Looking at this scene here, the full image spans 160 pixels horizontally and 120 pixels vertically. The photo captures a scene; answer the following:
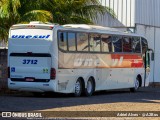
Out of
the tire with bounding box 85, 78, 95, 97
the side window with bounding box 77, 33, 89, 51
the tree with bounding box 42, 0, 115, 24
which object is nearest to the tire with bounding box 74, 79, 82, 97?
the tire with bounding box 85, 78, 95, 97

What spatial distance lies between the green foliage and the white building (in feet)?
23.3

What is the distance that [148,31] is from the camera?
39.3 metres

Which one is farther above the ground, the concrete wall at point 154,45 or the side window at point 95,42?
the side window at point 95,42

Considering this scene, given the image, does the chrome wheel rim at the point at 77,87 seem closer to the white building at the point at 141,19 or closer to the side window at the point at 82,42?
the side window at the point at 82,42

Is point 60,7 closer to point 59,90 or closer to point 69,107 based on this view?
point 59,90

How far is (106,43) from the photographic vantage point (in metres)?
27.4

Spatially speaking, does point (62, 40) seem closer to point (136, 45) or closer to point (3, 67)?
point (3, 67)

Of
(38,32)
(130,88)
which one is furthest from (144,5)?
(38,32)

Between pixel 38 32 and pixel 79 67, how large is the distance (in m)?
2.53

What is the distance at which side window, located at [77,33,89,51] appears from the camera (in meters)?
25.3

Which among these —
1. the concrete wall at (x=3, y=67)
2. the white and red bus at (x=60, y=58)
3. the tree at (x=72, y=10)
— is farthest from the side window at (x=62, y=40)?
the concrete wall at (x=3, y=67)

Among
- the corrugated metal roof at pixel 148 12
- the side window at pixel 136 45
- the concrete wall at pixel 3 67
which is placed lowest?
the concrete wall at pixel 3 67

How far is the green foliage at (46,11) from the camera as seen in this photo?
26.6m

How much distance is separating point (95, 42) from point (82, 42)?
1172 millimetres
